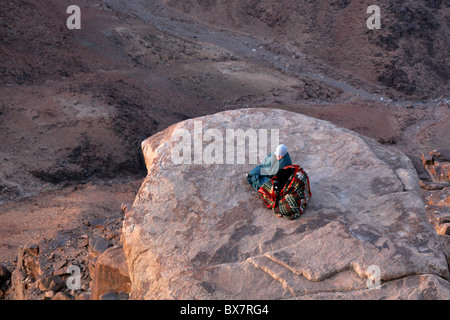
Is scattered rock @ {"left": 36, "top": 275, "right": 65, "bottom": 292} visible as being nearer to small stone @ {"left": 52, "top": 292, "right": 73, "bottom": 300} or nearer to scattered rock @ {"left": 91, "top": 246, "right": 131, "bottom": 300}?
small stone @ {"left": 52, "top": 292, "right": 73, "bottom": 300}

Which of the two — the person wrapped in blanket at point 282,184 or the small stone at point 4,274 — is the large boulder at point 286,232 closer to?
the person wrapped in blanket at point 282,184

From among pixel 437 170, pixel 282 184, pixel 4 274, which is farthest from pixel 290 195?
pixel 437 170

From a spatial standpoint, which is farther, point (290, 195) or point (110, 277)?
point (110, 277)

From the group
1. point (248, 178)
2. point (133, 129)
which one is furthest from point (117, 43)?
point (248, 178)

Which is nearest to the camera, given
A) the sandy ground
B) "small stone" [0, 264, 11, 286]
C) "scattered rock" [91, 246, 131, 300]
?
"scattered rock" [91, 246, 131, 300]

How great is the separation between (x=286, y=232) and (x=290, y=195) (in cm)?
39

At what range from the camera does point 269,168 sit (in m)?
5.67

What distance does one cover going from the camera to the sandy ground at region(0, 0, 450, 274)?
977 cm

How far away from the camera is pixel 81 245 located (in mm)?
6723

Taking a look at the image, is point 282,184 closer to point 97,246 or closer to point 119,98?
point 97,246

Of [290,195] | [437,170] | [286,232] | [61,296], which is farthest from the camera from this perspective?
[437,170]

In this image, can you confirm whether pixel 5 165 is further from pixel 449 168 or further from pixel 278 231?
pixel 449 168

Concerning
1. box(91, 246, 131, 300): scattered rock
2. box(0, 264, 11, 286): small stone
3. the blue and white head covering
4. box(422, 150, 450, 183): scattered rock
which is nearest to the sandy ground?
box(0, 264, 11, 286): small stone

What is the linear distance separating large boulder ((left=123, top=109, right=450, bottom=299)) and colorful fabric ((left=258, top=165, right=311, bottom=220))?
9 centimetres
